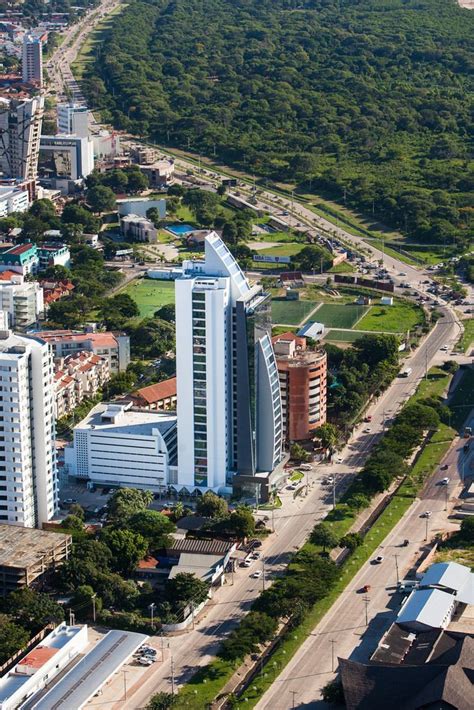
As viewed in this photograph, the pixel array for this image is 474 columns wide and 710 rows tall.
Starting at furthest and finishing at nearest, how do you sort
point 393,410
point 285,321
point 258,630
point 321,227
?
point 321,227 → point 285,321 → point 393,410 → point 258,630

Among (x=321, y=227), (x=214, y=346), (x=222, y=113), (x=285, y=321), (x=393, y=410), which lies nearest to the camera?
(x=214, y=346)

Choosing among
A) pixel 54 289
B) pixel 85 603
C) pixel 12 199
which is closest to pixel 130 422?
pixel 85 603

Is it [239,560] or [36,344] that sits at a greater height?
[36,344]

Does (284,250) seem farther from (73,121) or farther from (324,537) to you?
(324,537)

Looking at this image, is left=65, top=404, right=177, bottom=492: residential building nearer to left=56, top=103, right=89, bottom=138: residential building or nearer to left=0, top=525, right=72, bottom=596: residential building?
left=0, top=525, right=72, bottom=596: residential building

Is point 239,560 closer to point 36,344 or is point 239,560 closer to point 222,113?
point 36,344

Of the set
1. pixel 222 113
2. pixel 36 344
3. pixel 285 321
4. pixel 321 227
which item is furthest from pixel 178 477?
pixel 222 113

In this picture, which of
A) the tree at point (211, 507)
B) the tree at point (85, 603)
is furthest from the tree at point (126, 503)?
the tree at point (85, 603)
